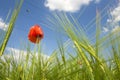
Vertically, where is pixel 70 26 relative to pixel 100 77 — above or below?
above

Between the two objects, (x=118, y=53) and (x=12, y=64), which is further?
(x=12, y=64)

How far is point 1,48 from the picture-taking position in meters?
0.76

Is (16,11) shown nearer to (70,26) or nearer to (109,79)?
(70,26)

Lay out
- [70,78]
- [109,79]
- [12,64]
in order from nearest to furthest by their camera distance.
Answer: [109,79], [70,78], [12,64]

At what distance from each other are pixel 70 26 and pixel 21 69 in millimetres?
472

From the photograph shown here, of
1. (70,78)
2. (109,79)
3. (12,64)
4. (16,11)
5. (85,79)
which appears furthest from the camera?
(12,64)

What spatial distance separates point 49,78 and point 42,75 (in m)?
0.03

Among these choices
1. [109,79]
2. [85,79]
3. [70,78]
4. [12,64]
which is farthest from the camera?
[12,64]

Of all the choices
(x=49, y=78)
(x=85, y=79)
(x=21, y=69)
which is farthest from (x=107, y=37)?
(x=21, y=69)

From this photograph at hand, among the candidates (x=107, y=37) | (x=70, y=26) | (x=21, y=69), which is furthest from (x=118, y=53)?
(x=21, y=69)

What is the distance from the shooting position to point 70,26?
74cm

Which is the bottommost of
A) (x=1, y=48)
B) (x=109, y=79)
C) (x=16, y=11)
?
(x=109, y=79)

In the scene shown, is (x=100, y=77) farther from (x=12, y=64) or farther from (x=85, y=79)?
(x=12, y=64)

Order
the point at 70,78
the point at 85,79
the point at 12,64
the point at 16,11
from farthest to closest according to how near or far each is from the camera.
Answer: the point at 12,64 → the point at 70,78 → the point at 85,79 → the point at 16,11
